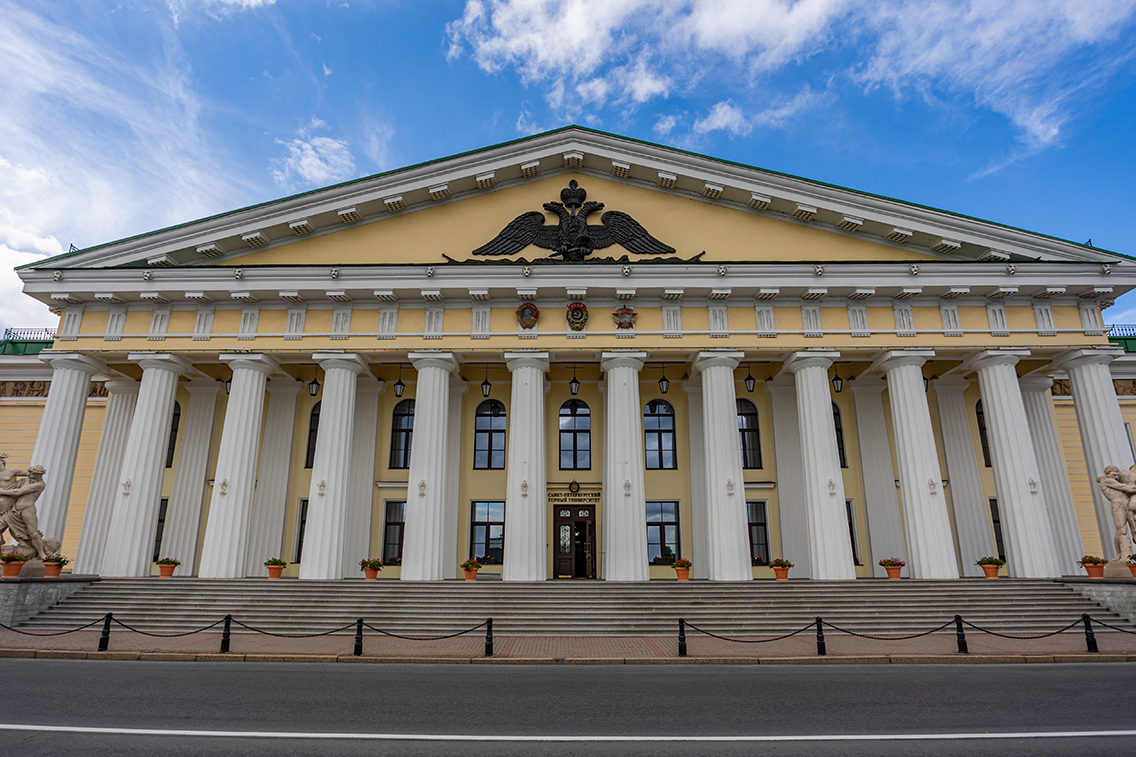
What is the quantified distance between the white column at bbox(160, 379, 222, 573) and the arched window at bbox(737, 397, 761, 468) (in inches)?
790

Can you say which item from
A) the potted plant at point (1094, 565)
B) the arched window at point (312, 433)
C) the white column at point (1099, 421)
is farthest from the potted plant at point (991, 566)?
the arched window at point (312, 433)

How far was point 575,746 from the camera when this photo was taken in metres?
6.16

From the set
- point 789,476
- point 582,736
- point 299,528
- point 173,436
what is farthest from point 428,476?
point 582,736

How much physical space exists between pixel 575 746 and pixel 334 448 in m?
15.6

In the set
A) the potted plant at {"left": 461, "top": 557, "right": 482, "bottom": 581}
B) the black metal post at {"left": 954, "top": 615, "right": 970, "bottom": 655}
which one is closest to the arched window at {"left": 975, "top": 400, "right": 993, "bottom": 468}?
the black metal post at {"left": 954, "top": 615, "right": 970, "bottom": 655}

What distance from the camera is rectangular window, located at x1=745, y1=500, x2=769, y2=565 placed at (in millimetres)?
23266

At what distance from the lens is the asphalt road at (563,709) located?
20.2 ft

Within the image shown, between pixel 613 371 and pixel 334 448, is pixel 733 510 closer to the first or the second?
pixel 613 371

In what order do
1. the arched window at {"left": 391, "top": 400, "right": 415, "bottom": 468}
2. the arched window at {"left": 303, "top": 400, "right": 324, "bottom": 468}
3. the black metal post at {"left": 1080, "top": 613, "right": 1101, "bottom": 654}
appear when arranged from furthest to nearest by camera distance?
the arched window at {"left": 391, "top": 400, "right": 415, "bottom": 468}, the arched window at {"left": 303, "top": 400, "right": 324, "bottom": 468}, the black metal post at {"left": 1080, "top": 613, "right": 1101, "bottom": 654}

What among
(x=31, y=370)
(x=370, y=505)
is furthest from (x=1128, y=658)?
(x=31, y=370)

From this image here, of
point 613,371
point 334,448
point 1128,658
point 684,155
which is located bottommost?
point 1128,658

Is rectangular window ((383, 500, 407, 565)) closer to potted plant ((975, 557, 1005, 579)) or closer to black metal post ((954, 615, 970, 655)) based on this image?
black metal post ((954, 615, 970, 655))

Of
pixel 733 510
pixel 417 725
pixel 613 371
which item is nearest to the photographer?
pixel 417 725

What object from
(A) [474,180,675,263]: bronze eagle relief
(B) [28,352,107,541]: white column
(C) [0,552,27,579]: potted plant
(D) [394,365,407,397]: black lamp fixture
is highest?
(A) [474,180,675,263]: bronze eagle relief
